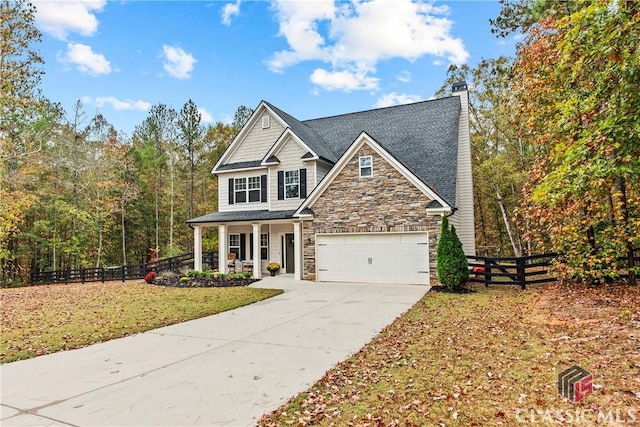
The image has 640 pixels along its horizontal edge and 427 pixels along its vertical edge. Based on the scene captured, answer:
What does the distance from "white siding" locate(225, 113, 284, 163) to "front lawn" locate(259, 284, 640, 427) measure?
523 inches

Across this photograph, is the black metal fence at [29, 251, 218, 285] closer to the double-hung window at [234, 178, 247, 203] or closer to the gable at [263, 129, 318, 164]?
the double-hung window at [234, 178, 247, 203]

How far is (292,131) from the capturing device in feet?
56.6

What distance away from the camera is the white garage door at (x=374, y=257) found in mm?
13469

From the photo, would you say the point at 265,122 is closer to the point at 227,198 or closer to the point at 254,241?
the point at 227,198

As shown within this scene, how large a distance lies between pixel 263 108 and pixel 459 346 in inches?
638

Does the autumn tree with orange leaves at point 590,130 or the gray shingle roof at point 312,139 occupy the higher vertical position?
the gray shingle roof at point 312,139

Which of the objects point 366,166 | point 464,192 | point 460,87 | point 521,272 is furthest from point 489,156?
point 521,272

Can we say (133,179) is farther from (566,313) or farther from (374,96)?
(566,313)

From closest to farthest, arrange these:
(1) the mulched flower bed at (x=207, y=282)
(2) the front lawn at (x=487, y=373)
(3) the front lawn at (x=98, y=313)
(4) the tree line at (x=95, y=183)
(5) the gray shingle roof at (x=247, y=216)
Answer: (2) the front lawn at (x=487, y=373) → (3) the front lawn at (x=98, y=313) → (1) the mulched flower bed at (x=207, y=282) → (5) the gray shingle roof at (x=247, y=216) → (4) the tree line at (x=95, y=183)

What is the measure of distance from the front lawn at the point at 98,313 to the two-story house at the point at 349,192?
11.9 ft

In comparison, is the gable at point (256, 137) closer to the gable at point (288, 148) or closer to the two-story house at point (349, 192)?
the two-story house at point (349, 192)

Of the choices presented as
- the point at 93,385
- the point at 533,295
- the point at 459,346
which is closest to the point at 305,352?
the point at 459,346

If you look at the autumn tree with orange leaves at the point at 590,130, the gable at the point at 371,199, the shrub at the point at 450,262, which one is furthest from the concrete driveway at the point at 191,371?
the gable at the point at 371,199

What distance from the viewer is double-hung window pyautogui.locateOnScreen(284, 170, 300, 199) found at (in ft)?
57.1
